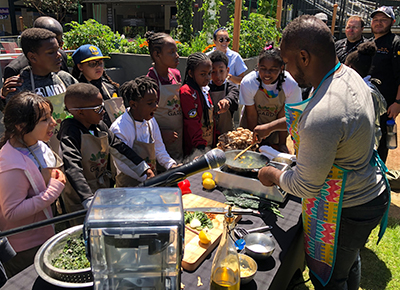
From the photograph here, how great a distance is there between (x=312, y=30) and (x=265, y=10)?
34.1ft

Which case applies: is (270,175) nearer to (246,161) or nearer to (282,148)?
(246,161)

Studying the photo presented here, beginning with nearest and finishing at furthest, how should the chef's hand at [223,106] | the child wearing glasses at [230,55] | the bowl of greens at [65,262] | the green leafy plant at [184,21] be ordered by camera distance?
the bowl of greens at [65,262] → the chef's hand at [223,106] → the child wearing glasses at [230,55] → the green leafy plant at [184,21]

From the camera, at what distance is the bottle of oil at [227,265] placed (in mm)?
1331

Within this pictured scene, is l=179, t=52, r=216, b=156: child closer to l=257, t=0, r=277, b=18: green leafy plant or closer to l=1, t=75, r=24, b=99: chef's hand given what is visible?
l=1, t=75, r=24, b=99: chef's hand

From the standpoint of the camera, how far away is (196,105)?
3432 mm

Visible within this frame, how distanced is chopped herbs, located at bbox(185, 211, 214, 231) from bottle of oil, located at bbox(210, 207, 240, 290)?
0.48 meters

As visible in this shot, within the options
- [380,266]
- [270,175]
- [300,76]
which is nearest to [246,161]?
[270,175]

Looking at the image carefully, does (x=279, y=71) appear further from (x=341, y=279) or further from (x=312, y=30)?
(x=341, y=279)

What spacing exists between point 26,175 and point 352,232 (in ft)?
6.74

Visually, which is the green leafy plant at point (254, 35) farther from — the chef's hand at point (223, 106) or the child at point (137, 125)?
the child at point (137, 125)

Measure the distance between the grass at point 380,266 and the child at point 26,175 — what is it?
2101 mm

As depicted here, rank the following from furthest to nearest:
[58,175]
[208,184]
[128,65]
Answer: [128,65], [208,184], [58,175]

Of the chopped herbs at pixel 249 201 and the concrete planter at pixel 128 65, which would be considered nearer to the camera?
the chopped herbs at pixel 249 201

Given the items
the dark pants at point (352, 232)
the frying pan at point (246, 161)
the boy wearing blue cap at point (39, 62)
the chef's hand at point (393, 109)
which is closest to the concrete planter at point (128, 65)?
the chef's hand at point (393, 109)
